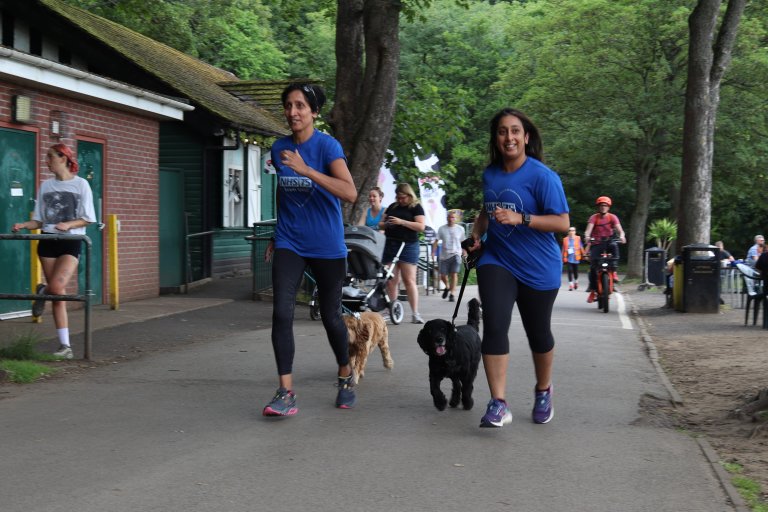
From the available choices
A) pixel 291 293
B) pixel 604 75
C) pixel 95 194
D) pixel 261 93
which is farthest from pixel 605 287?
pixel 604 75

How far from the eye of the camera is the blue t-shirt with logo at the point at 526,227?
6355mm

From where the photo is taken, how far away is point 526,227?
6367mm

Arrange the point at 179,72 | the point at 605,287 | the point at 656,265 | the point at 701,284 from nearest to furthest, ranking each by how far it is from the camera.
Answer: the point at 701,284 → the point at 605,287 → the point at 179,72 → the point at 656,265

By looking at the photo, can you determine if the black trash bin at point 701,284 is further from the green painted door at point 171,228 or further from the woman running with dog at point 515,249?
the woman running with dog at point 515,249

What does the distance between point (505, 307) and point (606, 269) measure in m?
11.6

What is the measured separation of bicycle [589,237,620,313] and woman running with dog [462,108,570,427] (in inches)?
438

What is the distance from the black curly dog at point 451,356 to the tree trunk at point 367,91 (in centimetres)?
950

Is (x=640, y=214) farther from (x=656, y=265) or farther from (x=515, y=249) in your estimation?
(x=515, y=249)

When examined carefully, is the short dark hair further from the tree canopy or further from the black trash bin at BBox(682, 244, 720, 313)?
the tree canopy

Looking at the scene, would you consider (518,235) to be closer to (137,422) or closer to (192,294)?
(137,422)

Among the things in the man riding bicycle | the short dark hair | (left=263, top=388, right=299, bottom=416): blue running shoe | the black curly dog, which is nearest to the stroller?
the black curly dog

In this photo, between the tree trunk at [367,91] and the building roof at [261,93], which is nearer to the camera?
the tree trunk at [367,91]

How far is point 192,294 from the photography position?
18.0 meters

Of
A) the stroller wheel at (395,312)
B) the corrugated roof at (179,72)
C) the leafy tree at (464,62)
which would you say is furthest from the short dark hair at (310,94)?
the leafy tree at (464,62)
